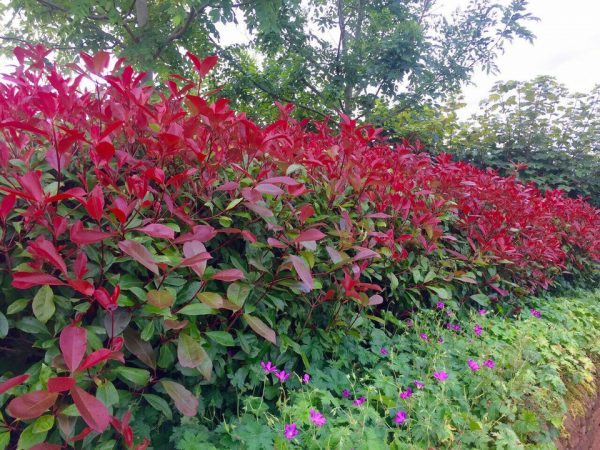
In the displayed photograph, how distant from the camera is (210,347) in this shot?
1.35 meters

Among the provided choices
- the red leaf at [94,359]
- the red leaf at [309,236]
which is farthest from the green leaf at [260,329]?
the red leaf at [94,359]

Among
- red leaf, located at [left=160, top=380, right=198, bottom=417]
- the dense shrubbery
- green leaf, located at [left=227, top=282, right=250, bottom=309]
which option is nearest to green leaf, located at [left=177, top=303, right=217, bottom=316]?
the dense shrubbery

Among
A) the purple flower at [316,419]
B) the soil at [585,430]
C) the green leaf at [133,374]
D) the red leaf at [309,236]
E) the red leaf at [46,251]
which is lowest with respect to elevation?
the soil at [585,430]

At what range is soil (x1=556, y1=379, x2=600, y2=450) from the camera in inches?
77.8

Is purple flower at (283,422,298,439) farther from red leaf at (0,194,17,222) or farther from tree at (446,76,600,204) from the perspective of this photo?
tree at (446,76,600,204)

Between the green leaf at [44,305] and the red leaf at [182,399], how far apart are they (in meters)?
0.37

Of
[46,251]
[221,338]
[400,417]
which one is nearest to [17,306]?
[46,251]

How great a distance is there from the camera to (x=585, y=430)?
2.23m

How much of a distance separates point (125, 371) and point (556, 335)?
2608mm

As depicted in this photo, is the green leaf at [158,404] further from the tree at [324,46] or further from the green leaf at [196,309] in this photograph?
the tree at [324,46]

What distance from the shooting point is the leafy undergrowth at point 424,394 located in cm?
138

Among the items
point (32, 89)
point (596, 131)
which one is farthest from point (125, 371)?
point (596, 131)

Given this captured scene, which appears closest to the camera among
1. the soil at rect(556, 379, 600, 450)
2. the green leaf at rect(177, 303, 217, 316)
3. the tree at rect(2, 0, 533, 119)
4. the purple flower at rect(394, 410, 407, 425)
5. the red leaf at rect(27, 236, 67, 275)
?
the red leaf at rect(27, 236, 67, 275)

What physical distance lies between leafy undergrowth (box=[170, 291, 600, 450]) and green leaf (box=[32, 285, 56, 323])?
0.57 meters
